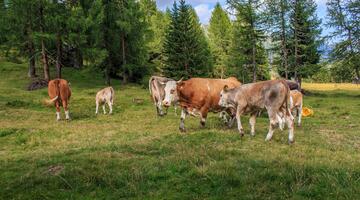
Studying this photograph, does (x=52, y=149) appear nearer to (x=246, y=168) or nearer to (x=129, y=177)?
(x=129, y=177)

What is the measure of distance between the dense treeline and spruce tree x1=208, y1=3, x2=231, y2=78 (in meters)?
10.0

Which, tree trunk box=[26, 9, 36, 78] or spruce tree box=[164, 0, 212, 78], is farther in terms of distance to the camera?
spruce tree box=[164, 0, 212, 78]

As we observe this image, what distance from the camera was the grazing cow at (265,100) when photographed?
39.9ft

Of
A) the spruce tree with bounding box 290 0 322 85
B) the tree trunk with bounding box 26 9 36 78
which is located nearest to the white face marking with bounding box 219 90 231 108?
the tree trunk with bounding box 26 9 36 78

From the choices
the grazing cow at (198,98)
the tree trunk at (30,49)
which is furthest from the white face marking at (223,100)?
the tree trunk at (30,49)

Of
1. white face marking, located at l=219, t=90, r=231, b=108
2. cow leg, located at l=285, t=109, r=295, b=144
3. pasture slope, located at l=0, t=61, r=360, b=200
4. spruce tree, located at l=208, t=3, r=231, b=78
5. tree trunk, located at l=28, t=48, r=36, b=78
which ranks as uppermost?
spruce tree, located at l=208, t=3, r=231, b=78

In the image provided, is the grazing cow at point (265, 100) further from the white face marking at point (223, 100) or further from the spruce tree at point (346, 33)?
Result: the spruce tree at point (346, 33)

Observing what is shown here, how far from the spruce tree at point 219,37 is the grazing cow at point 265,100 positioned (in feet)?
154

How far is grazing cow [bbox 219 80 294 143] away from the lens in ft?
39.9

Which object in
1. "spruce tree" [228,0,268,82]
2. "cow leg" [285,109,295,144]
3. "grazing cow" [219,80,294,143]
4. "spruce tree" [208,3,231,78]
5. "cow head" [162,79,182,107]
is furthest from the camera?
"spruce tree" [208,3,231,78]

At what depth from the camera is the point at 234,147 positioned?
36.9 ft

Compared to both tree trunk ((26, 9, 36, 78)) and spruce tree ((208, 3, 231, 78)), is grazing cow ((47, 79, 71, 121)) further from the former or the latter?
spruce tree ((208, 3, 231, 78))

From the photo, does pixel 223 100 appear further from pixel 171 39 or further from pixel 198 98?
pixel 171 39

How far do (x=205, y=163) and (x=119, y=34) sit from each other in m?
35.3
